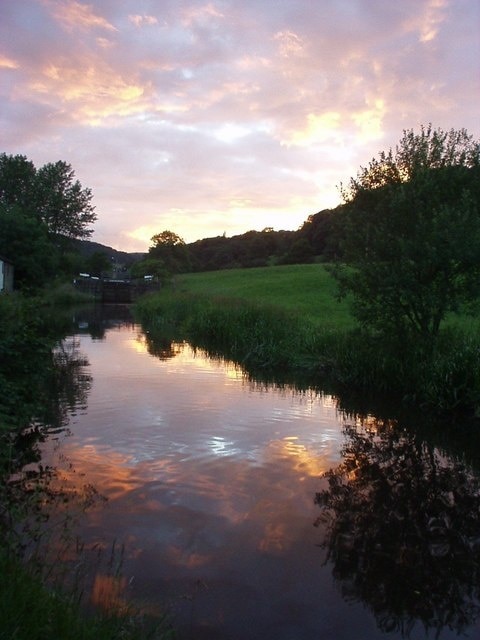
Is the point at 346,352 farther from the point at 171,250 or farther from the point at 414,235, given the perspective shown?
the point at 171,250

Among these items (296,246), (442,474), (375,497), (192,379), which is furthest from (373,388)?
(296,246)

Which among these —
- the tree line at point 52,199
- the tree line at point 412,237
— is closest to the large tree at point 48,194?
the tree line at point 52,199

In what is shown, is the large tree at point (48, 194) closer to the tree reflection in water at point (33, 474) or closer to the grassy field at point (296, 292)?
the grassy field at point (296, 292)

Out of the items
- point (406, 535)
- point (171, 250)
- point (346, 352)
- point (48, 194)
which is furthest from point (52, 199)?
point (406, 535)

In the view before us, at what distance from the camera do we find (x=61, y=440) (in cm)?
961

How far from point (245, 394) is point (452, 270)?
5.64m

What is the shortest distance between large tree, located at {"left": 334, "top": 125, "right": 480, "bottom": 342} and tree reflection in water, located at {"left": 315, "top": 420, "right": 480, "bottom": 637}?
4.85 m

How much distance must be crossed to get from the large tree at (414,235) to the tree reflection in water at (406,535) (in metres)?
4.85

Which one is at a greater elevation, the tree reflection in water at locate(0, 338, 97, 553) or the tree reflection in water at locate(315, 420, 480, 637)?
the tree reflection in water at locate(0, 338, 97, 553)

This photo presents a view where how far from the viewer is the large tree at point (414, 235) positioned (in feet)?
42.4

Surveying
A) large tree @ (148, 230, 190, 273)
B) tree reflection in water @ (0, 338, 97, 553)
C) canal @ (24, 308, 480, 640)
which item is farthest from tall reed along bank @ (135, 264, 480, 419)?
large tree @ (148, 230, 190, 273)

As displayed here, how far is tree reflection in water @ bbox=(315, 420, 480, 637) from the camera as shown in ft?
17.3

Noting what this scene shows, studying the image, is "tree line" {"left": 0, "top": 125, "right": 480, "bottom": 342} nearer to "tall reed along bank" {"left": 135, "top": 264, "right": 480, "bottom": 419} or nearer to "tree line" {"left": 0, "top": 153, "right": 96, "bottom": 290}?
"tall reed along bank" {"left": 135, "top": 264, "right": 480, "bottom": 419}

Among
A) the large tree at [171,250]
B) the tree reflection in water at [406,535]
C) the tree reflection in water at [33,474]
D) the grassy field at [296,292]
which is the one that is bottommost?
the tree reflection in water at [406,535]
